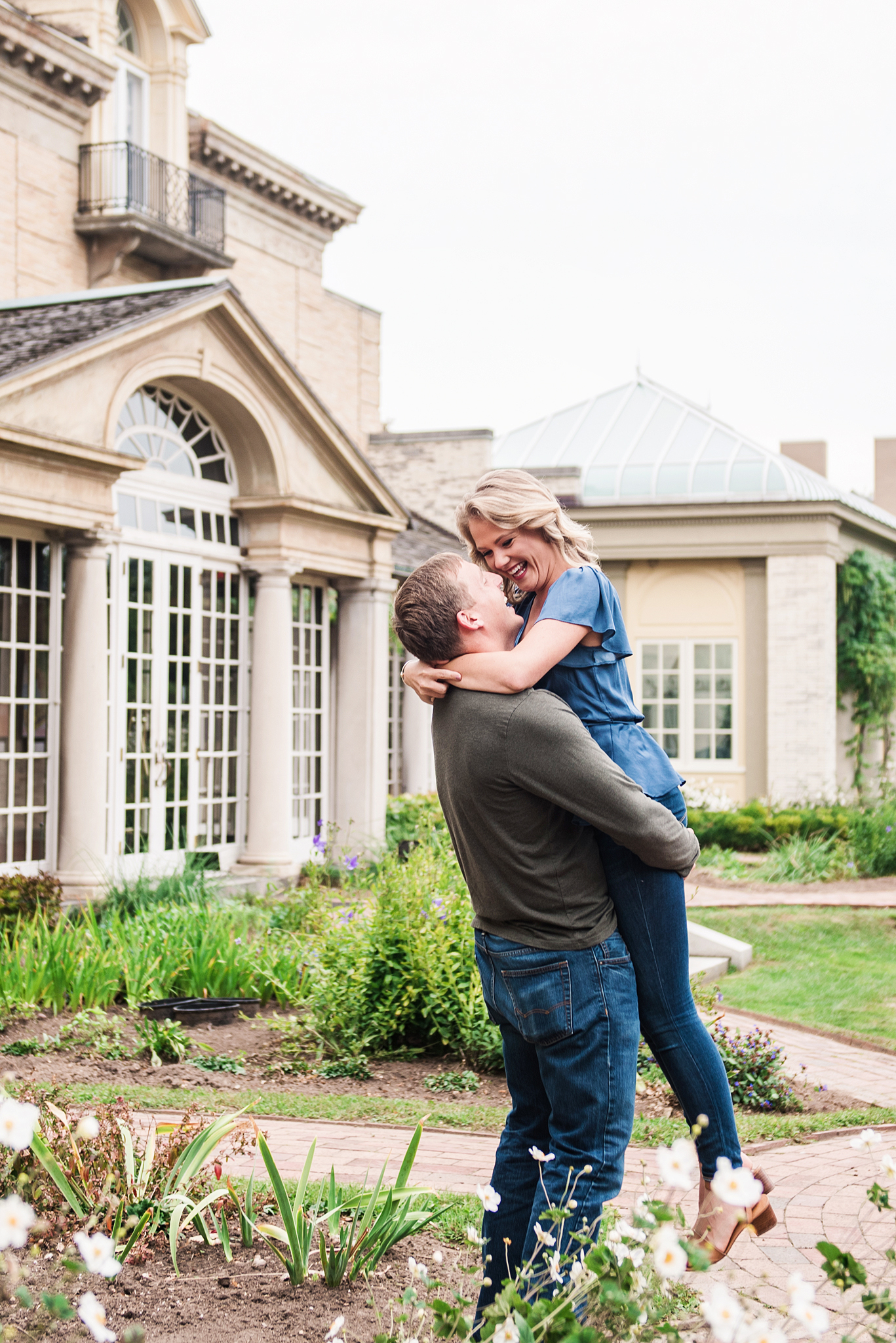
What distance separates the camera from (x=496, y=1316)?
2279mm

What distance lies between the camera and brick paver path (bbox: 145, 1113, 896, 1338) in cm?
356

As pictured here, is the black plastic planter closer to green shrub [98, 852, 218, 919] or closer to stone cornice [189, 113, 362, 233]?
green shrub [98, 852, 218, 919]

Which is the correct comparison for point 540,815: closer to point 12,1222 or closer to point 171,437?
point 12,1222

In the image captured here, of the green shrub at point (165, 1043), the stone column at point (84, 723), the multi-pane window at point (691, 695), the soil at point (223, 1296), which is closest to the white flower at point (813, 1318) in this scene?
the soil at point (223, 1296)

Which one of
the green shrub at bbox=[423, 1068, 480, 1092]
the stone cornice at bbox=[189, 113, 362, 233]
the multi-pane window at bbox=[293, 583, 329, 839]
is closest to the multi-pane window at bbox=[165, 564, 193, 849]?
the multi-pane window at bbox=[293, 583, 329, 839]

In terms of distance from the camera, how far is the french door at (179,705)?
36.7 ft

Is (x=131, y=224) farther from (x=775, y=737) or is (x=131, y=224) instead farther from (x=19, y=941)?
(x=19, y=941)

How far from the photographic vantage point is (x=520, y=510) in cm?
294

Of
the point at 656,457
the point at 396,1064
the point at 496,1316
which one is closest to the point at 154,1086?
the point at 396,1064

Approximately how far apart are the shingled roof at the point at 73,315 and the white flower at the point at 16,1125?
7934 mm

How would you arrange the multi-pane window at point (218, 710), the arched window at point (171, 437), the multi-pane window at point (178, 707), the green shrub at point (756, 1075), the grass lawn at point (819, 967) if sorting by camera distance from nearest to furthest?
the green shrub at point (756, 1075) → the grass lawn at point (819, 967) → the arched window at point (171, 437) → the multi-pane window at point (178, 707) → the multi-pane window at point (218, 710)

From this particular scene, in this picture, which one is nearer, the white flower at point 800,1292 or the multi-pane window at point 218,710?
the white flower at point 800,1292

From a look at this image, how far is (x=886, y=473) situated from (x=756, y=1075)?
33.8m

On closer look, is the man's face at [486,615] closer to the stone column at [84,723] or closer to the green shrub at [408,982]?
the green shrub at [408,982]
